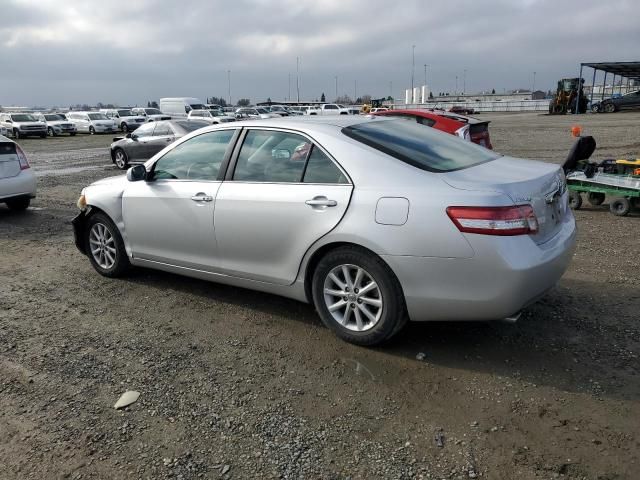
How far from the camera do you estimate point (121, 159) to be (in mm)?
16953

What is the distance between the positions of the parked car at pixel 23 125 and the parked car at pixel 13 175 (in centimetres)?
2881

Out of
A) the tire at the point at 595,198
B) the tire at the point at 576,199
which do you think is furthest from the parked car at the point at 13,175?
the tire at the point at 595,198

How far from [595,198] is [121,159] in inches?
528

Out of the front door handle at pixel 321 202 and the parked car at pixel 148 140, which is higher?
the front door handle at pixel 321 202

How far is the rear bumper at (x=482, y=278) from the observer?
3.32 metres

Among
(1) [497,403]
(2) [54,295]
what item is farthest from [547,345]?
(2) [54,295]

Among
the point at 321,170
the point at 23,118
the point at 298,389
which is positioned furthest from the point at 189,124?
the point at 23,118

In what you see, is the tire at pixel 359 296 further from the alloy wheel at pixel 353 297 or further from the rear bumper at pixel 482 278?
the rear bumper at pixel 482 278

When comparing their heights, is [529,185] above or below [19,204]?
above

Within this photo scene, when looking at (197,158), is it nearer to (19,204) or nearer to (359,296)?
(359,296)

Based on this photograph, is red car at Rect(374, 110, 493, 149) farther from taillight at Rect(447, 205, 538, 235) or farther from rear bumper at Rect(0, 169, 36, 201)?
taillight at Rect(447, 205, 538, 235)

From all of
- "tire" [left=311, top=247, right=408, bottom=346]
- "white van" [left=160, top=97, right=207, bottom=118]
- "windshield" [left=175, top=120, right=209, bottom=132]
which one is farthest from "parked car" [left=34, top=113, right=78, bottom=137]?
"tire" [left=311, top=247, right=408, bottom=346]

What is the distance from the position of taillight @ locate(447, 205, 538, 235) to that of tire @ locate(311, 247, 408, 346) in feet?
1.94

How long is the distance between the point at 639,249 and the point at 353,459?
5.00 metres
